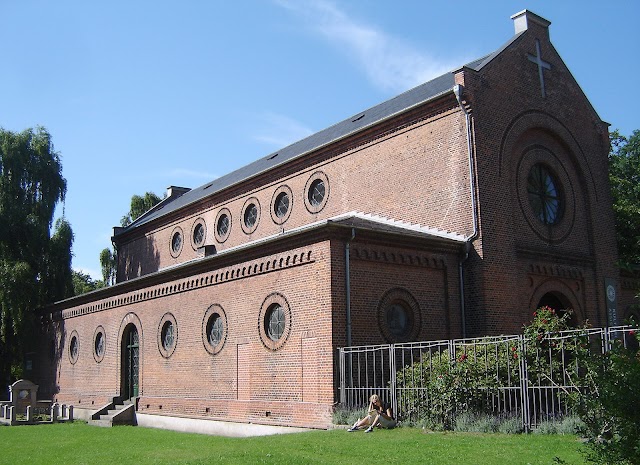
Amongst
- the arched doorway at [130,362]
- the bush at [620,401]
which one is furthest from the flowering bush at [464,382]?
the arched doorway at [130,362]

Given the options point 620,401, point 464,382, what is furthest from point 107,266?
point 620,401

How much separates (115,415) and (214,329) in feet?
19.6

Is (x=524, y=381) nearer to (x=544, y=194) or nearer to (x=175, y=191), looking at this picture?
(x=544, y=194)

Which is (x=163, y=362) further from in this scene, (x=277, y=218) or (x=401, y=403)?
(x=401, y=403)

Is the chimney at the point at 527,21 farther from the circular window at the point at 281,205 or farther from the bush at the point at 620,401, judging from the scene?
the bush at the point at 620,401

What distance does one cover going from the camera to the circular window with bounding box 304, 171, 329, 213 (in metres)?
24.7

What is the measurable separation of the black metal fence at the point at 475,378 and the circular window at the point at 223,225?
1532cm

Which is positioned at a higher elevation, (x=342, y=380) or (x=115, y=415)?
(x=342, y=380)

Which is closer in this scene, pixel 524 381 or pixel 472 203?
pixel 524 381

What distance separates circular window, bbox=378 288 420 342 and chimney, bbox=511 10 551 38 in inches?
420

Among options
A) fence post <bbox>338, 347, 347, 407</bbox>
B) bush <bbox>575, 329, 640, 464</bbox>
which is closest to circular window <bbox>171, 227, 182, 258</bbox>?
fence post <bbox>338, 347, 347, 407</bbox>

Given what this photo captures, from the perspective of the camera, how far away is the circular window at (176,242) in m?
33.5

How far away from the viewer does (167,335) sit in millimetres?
23203

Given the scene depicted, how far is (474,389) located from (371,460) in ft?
14.1
